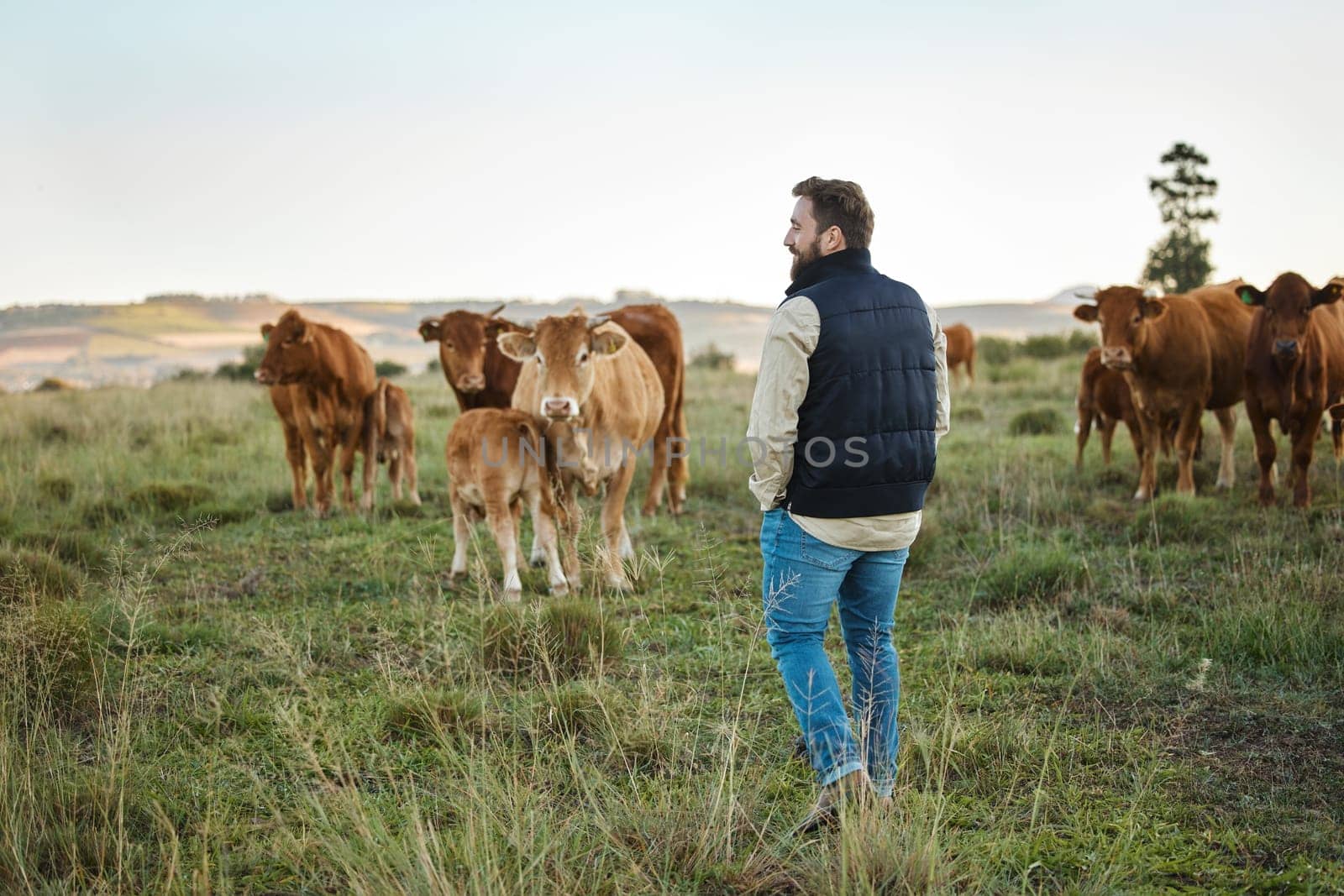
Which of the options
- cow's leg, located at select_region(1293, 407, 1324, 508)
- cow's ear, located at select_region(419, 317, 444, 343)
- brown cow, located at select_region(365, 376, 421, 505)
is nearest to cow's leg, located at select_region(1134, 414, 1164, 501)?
cow's leg, located at select_region(1293, 407, 1324, 508)

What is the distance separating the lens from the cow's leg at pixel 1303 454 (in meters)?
8.60

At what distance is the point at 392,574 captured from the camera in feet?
24.8

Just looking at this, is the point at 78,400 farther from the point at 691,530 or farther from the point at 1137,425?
the point at 1137,425

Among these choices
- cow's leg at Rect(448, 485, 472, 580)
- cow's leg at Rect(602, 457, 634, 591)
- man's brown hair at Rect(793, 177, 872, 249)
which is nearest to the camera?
man's brown hair at Rect(793, 177, 872, 249)

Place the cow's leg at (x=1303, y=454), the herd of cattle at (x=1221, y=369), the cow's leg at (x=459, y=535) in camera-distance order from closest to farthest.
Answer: the cow's leg at (x=459, y=535) → the cow's leg at (x=1303, y=454) → the herd of cattle at (x=1221, y=369)

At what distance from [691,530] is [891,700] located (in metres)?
5.19

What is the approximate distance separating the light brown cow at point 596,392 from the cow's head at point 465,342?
5.25ft

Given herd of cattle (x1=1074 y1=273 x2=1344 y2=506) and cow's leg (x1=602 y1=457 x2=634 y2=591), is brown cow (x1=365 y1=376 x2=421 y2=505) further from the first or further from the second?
herd of cattle (x1=1074 y1=273 x2=1344 y2=506)

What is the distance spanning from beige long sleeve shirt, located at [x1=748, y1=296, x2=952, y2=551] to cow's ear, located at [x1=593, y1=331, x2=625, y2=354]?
3.86 metres

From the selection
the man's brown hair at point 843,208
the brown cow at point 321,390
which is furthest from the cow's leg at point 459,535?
the man's brown hair at point 843,208

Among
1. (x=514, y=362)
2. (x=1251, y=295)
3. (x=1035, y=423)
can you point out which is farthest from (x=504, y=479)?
(x=1035, y=423)

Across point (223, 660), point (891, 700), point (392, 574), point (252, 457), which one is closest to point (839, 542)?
point (891, 700)

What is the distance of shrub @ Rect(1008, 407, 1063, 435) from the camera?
14555 millimetres

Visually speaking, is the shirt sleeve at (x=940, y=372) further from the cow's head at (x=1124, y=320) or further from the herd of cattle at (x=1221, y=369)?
the cow's head at (x=1124, y=320)
